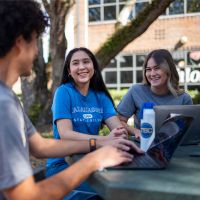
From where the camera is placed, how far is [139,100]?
3.49m

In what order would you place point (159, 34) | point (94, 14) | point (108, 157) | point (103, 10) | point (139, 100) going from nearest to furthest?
point (108, 157) < point (139, 100) < point (159, 34) < point (103, 10) < point (94, 14)

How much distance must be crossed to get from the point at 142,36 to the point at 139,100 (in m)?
16.1

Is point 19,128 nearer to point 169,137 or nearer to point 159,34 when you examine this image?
point 169,137

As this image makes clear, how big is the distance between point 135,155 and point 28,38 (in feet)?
2.72

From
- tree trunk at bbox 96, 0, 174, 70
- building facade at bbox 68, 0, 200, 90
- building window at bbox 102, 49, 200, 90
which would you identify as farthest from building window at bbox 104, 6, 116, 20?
tree trunk at bbox 96, 0, 174, 70

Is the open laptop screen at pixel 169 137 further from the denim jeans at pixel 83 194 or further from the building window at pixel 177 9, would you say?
the building window at pixel 177 9

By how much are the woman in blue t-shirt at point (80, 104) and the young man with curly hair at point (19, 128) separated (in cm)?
102

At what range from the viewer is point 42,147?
2.04 meters

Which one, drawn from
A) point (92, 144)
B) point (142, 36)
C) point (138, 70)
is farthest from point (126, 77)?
point (92, 144)

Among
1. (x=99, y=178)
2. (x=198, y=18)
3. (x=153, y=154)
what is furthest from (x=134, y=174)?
(x=198, y=18)

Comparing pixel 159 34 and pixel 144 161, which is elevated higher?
pixel 159 34

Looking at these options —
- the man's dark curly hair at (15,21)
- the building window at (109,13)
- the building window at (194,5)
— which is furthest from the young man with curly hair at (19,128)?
the building window at (109,13)

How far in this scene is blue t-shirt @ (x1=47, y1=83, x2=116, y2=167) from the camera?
2.79m

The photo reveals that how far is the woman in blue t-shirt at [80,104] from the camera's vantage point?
2.69 meters
